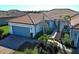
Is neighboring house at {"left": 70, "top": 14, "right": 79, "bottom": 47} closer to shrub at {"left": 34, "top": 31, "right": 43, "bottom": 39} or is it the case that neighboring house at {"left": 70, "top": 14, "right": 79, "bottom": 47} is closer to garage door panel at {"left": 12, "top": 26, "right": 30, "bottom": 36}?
shrub at {"left": 34, "top": 31, "right": 43, "bottom": 39}

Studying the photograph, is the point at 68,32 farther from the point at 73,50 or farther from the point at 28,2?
the point at 28,2

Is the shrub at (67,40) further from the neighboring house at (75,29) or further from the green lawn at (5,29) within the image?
the green lawn at (5,29)

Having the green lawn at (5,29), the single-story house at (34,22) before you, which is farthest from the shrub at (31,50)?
the green lawn at (5,29)

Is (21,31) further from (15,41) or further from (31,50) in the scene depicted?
(31,50)

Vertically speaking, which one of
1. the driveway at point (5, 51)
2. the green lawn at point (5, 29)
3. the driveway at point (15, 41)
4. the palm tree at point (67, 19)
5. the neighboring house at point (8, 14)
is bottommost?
the driveway at point (5, 51)

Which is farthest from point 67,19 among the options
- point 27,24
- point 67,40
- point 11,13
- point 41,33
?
point 11,13
